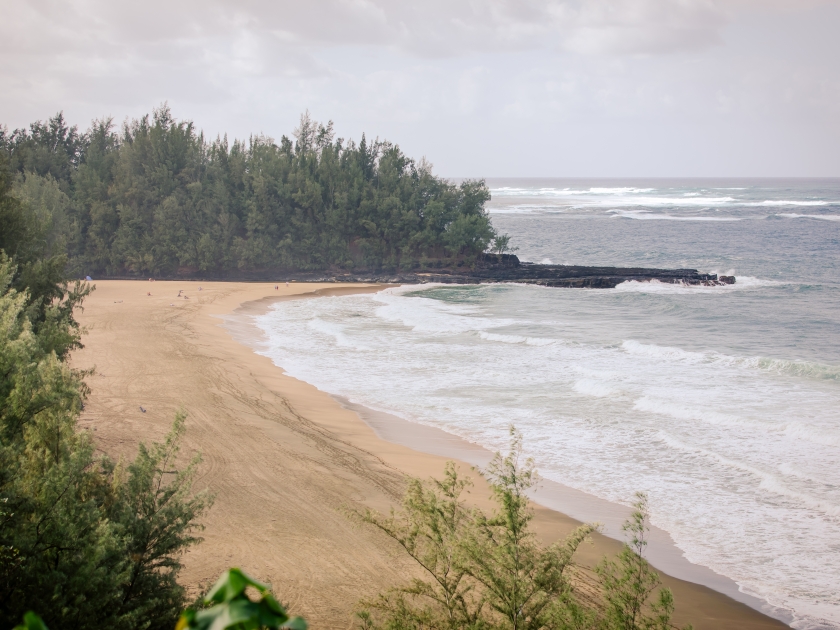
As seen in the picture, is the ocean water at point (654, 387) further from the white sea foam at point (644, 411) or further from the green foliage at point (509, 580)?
the green foliage at point (509, 580)

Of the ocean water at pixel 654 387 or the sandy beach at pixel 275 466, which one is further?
the ocean water at pixel 654 387

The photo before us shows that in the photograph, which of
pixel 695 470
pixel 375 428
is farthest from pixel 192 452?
pixel 695 470

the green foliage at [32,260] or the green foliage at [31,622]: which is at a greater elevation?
the green foliage at [32,260]

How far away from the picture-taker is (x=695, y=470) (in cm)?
1304

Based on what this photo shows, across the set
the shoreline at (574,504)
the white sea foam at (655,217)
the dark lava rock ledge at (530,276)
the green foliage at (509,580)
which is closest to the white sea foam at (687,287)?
the dark lava rock ledge at (530,276)

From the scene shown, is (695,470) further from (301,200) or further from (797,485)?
(301,200)

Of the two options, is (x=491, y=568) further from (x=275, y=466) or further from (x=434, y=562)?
(x=275, y=466)

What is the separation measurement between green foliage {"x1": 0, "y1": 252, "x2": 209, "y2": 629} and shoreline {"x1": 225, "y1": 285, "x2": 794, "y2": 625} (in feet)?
22.2

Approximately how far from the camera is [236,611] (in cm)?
112

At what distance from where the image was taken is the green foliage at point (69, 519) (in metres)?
5.27

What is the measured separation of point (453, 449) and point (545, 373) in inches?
280

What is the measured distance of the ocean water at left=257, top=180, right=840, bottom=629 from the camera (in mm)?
10820

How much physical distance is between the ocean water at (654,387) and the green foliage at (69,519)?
7650 mm

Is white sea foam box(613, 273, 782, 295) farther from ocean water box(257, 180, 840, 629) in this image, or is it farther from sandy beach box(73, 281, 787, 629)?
sandy beach box(73, 281, 787, 629)
